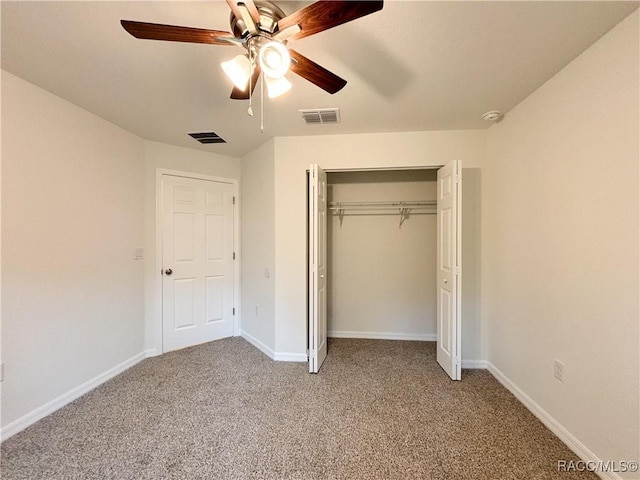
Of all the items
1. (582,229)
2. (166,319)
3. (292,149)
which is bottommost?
(166,319)

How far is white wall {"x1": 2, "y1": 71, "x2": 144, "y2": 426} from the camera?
6.38ft

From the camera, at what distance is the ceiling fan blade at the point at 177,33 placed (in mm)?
1133

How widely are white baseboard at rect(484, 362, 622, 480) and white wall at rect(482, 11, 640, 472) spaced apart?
0.12 ft

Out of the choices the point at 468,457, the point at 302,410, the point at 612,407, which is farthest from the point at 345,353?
the point at 612,407

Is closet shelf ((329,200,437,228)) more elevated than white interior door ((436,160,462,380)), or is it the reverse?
closet shelf ((329,200,437,228))

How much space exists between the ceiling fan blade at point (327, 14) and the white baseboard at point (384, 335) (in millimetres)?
3441

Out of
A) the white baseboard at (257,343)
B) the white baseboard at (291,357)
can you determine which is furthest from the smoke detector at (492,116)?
the white baseboard at (257,343)

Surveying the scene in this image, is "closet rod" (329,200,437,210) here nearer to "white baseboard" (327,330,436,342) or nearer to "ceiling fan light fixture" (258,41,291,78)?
"white baseboard" (327,330,436,342)

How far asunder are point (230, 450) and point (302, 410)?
59cm

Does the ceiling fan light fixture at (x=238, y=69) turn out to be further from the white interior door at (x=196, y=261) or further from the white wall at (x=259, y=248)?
the white interior door at (x=196, y=261)

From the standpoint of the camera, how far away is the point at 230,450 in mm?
1781

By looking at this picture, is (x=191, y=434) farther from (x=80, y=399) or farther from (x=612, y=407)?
(x=612, y=407)

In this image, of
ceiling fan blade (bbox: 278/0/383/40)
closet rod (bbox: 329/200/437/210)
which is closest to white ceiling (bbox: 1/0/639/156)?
ceiling fan blade (bbox: 278/0/383/40)

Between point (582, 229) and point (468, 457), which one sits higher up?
point (582, 229)
